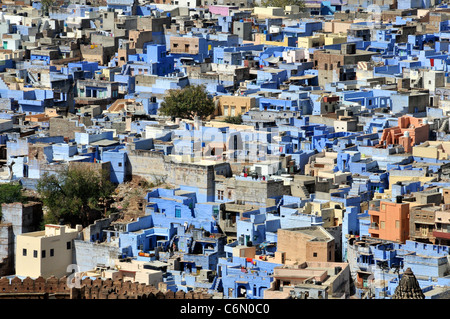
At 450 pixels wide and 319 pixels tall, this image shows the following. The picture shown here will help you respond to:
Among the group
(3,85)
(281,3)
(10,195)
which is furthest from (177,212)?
(281,3)

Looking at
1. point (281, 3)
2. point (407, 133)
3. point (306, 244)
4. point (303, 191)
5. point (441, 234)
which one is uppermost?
point (281, 3)

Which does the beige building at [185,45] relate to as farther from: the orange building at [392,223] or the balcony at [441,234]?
the balcony at [441,234]

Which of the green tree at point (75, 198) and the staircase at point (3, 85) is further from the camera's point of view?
the staircase at point (3, 85)

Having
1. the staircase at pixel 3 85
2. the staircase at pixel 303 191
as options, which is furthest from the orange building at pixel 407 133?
the staircase at pixel 3 85

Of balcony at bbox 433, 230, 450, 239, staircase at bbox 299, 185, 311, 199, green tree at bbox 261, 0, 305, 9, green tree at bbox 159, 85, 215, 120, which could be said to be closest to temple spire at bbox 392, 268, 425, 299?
balcony at bbox 433, 230, 450, 239

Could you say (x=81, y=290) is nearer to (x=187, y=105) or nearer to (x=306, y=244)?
(x=306, y=244)
